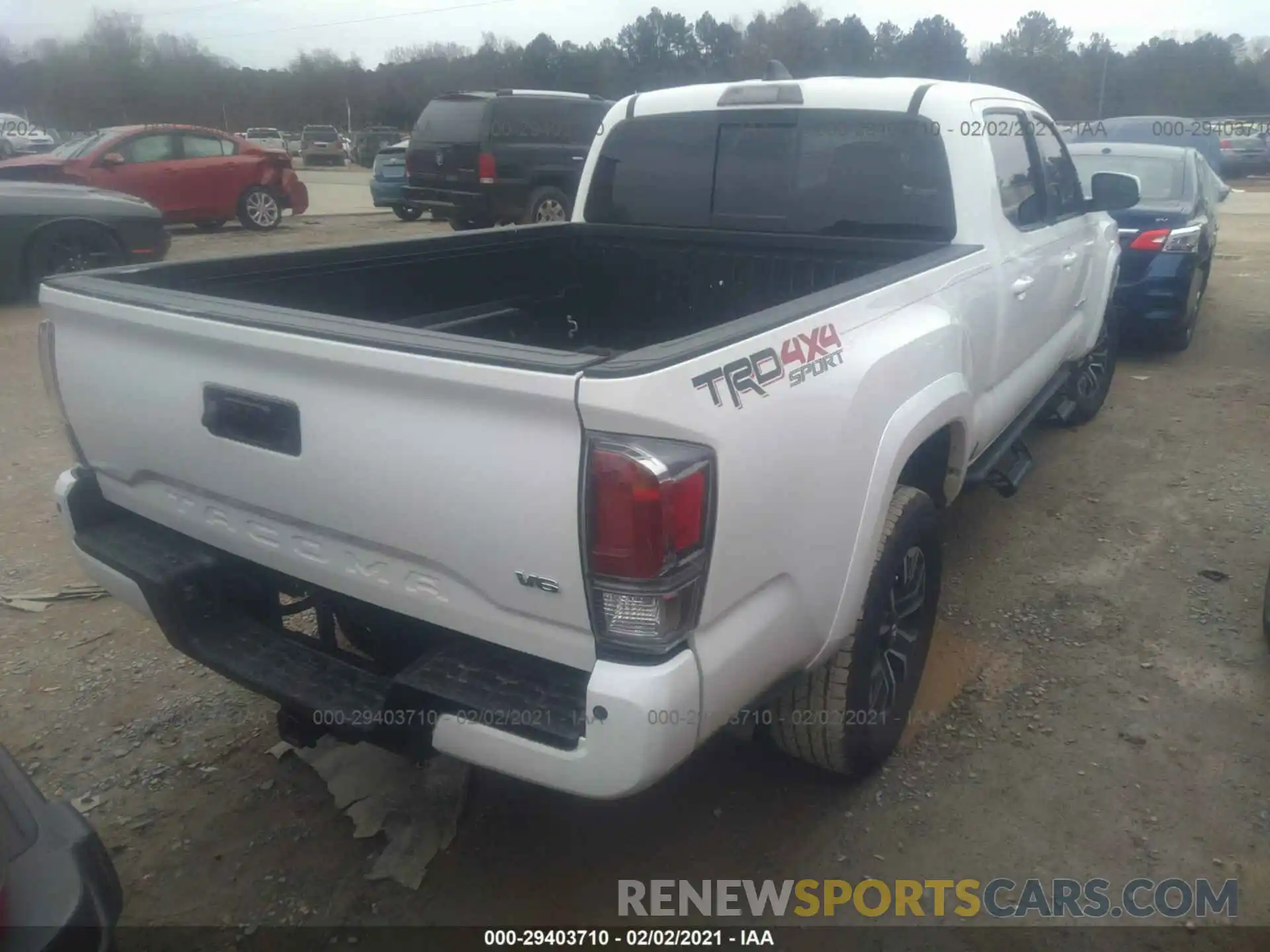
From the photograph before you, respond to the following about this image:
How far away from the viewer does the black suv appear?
1345 centimetres

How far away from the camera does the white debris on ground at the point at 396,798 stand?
265 centimetres

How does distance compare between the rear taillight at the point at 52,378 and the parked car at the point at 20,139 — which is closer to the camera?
the rear taillight at the point at 52,378

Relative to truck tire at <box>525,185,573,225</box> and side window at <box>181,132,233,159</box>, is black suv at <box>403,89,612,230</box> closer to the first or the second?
truck tire at <box>525,185,573,225</box>

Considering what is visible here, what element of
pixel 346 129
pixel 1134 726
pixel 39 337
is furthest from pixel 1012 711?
pixel 346 129

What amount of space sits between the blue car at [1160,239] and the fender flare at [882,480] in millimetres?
5034

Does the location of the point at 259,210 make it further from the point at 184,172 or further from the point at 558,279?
the point at 558,279

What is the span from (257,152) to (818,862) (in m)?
14.8

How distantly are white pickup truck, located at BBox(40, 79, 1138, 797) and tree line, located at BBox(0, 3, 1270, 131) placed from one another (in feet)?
75.9

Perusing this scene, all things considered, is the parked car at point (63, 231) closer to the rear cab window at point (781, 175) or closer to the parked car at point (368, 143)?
the rear cab window at point (781, 175)

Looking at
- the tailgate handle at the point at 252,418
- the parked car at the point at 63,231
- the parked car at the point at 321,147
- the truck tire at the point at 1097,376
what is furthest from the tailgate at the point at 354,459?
the parked car at the point at 321,147

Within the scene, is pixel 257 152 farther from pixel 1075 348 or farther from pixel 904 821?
pixel 904 821

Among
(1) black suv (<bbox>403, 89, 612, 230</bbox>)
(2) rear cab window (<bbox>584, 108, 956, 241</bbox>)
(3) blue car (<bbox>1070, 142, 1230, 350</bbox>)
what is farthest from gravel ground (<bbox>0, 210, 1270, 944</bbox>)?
(1) black suv (<bbox>403, 89, 612, 230</bbox>)

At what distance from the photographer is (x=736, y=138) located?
392 centimetres

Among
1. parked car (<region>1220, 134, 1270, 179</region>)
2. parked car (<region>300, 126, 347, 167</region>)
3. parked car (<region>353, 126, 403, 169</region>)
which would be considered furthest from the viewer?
parked car (<region>353, 126, 403, 169</region>)
